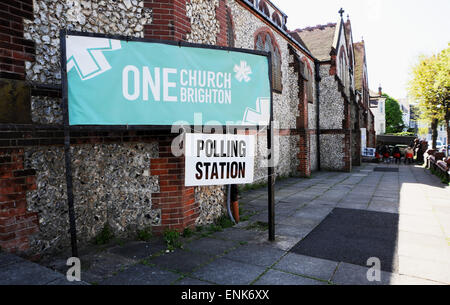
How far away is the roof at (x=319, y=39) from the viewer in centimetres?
1978

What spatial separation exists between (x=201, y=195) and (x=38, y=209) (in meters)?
2.70

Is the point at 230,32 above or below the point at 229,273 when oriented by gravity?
above

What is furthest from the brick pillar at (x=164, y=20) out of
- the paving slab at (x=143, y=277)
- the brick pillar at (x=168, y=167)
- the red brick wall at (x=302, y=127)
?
the red brick wall at (x=302, y=127)

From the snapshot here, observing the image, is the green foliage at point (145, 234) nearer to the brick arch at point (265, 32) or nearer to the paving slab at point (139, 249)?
the paving slab at point (139, 249)

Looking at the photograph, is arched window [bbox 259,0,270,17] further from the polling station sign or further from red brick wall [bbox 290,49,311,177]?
the polling station sign

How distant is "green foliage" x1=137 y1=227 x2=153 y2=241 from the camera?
492 cm

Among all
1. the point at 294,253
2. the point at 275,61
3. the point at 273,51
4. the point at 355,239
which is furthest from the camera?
the point at 275,61

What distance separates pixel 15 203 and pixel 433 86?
2707 cm

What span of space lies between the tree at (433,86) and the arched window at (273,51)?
1433cm

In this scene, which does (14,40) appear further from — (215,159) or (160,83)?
(215,159)

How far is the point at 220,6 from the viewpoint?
6414mm

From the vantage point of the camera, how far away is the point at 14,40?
3.79 m

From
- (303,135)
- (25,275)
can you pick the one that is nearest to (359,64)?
(303,135)

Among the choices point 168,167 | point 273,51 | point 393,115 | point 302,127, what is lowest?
point 168,167
